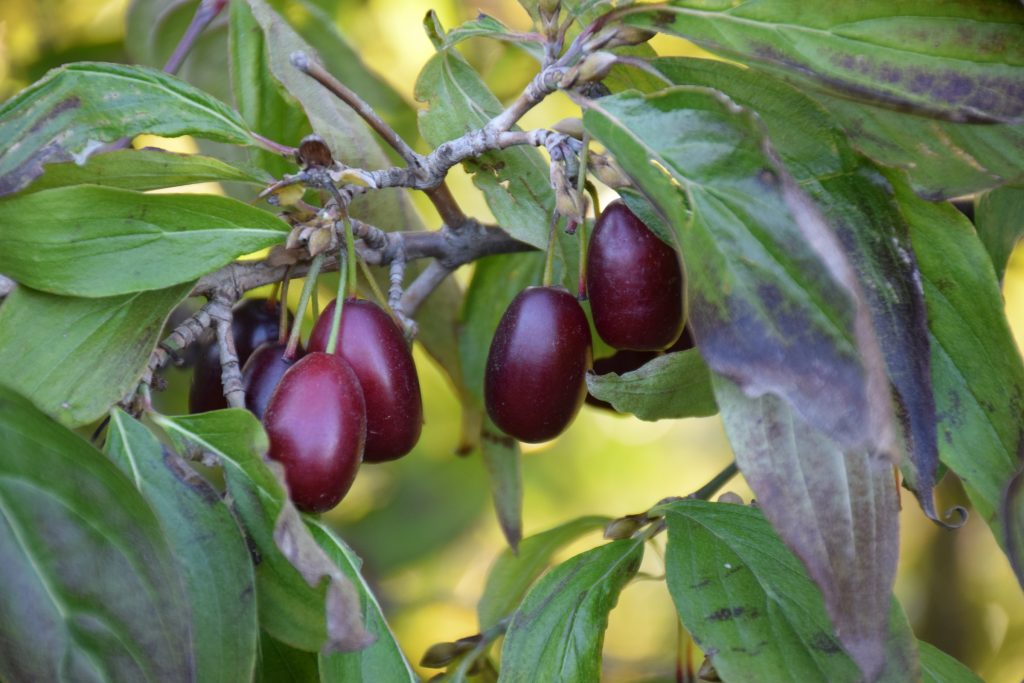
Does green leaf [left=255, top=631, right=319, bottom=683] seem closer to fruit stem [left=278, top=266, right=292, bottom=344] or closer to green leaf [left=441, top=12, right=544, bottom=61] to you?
fruit stem [left=278, top=266, right=292, bottom=344]

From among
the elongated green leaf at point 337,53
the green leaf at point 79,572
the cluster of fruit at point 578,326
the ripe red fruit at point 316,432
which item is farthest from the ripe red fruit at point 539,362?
the elongated green leaf at point 337,53

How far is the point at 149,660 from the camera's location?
0.50 meters

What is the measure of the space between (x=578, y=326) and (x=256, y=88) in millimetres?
374

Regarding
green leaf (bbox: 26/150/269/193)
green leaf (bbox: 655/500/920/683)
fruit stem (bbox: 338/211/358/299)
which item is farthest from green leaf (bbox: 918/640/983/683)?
green leaf (bbox: 26/150/269/193)

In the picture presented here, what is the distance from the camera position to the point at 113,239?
0.56m

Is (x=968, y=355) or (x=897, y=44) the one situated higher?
(x=897, y=44)

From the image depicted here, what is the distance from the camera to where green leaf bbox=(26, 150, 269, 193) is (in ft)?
1.92

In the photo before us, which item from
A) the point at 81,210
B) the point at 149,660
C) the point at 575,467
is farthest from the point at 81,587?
the point at 575,467

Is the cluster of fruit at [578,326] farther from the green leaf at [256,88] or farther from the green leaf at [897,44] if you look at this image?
the green leaf at [256,88]

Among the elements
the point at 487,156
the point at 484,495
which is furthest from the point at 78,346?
the point at 484,495

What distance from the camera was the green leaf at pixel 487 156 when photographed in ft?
2.10

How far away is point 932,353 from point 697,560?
0.18 meters

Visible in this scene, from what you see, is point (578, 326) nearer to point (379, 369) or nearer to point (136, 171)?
point (379, 369)

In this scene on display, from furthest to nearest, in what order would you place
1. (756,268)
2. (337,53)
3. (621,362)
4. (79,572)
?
(337,53)
(621,362)
(79,572)
(756,268)
